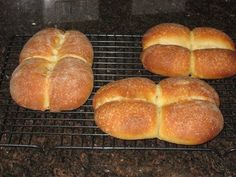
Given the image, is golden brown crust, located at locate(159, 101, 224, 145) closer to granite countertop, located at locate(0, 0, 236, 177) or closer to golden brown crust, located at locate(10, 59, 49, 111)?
granite countertop, located at locate(0, 0, 236, 177)

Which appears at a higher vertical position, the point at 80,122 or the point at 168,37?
the point at 168,37

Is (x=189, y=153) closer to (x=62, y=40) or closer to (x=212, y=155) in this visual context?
(x=212, y=155)

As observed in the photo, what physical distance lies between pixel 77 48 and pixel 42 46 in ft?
0.58

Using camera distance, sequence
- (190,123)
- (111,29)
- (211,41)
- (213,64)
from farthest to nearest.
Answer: (111,29)
(211,41)
(213,64)
(190,123)

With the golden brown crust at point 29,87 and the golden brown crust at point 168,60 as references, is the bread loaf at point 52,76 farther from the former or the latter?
the golden brown crust at point 168,60

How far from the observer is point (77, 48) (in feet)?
5.59

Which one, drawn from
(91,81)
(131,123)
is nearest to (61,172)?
(131,123)

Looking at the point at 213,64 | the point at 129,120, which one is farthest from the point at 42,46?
the point at 213,64

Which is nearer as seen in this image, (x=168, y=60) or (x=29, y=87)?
(x=29, y=87)

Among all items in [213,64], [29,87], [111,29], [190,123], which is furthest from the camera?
[111,29]

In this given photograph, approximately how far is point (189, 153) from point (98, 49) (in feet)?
2.65

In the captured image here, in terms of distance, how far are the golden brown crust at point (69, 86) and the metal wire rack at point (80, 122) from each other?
5cm

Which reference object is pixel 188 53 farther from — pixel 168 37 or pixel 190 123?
pixel 190 123

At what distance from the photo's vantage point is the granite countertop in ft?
4.44
